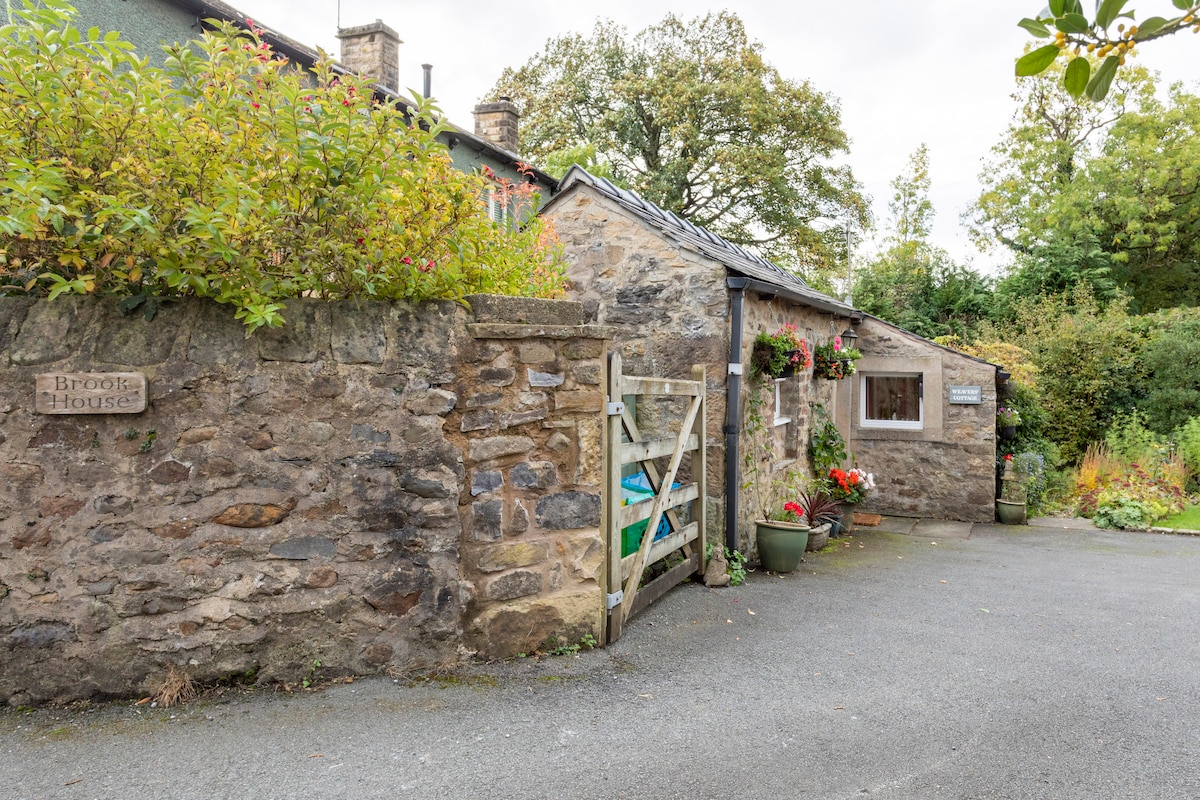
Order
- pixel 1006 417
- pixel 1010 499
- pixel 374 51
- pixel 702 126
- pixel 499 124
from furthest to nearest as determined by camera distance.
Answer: pixel 702 126, pixel 499 124, pixel 374 51, pixel 1006 417, pixel 1010 499

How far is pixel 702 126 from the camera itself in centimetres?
2169

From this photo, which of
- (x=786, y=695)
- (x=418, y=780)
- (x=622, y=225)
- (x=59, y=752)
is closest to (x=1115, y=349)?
(x=622, y=225)

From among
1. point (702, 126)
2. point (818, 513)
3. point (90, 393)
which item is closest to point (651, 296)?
point (818, 513)

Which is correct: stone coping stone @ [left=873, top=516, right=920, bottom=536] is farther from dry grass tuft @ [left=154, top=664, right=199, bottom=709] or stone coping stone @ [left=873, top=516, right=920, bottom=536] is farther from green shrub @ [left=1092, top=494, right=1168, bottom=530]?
dry grass tuft @ [left=154, top=664, right=199, bottom=709]

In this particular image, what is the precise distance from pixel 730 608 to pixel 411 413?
331cm

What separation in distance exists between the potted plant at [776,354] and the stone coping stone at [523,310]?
A: 3.35 metres

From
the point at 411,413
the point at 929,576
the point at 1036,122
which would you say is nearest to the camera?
the point at 411,413

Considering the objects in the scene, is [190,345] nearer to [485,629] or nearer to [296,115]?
[296,115]

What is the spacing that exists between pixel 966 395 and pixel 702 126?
13.7m

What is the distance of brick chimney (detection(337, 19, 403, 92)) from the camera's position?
13.1 metres

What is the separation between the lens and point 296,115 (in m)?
3.50

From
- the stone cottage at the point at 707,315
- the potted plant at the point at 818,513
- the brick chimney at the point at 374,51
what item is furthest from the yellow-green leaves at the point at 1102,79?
the brick chimney at the point at 374,51

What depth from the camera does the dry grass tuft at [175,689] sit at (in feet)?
12.1

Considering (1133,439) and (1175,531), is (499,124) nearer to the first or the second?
(1133,439)
